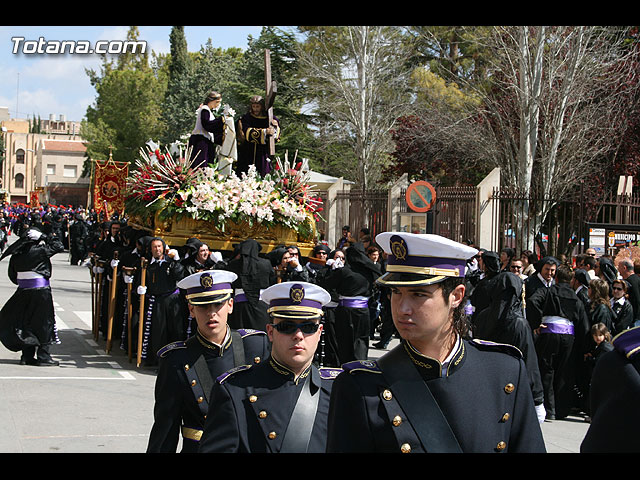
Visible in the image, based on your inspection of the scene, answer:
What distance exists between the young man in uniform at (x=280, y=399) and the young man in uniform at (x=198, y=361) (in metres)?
0.52

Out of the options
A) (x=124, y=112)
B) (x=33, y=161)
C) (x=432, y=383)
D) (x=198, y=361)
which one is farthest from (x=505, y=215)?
(x=33, y=161)

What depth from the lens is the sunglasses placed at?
3.92 meters

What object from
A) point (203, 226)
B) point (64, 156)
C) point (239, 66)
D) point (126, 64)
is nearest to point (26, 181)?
point (64, 156)

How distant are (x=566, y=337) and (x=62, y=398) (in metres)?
5.78

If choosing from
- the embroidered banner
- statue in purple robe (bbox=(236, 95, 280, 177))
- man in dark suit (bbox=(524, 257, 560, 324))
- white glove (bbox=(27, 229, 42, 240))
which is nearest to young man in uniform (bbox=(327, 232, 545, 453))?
man in dark suit (bbox=(524, 257, 560, 324))

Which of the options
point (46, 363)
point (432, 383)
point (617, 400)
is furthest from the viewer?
point (46, 363)

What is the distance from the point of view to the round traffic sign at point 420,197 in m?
17.5

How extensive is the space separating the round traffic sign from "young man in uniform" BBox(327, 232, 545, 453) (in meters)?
14.8

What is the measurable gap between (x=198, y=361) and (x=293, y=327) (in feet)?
2.26

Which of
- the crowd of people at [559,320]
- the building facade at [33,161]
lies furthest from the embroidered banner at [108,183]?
the building facade at [33,161]

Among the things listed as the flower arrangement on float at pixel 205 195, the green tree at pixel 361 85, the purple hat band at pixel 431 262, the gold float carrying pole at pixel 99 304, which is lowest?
the gold float carrying pole at pixel 99 304

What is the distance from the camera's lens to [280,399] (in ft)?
12.0

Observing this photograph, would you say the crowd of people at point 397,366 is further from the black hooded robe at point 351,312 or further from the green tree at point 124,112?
the green tree at point 124,112

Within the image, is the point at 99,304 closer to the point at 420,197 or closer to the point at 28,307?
the point at 28,307
